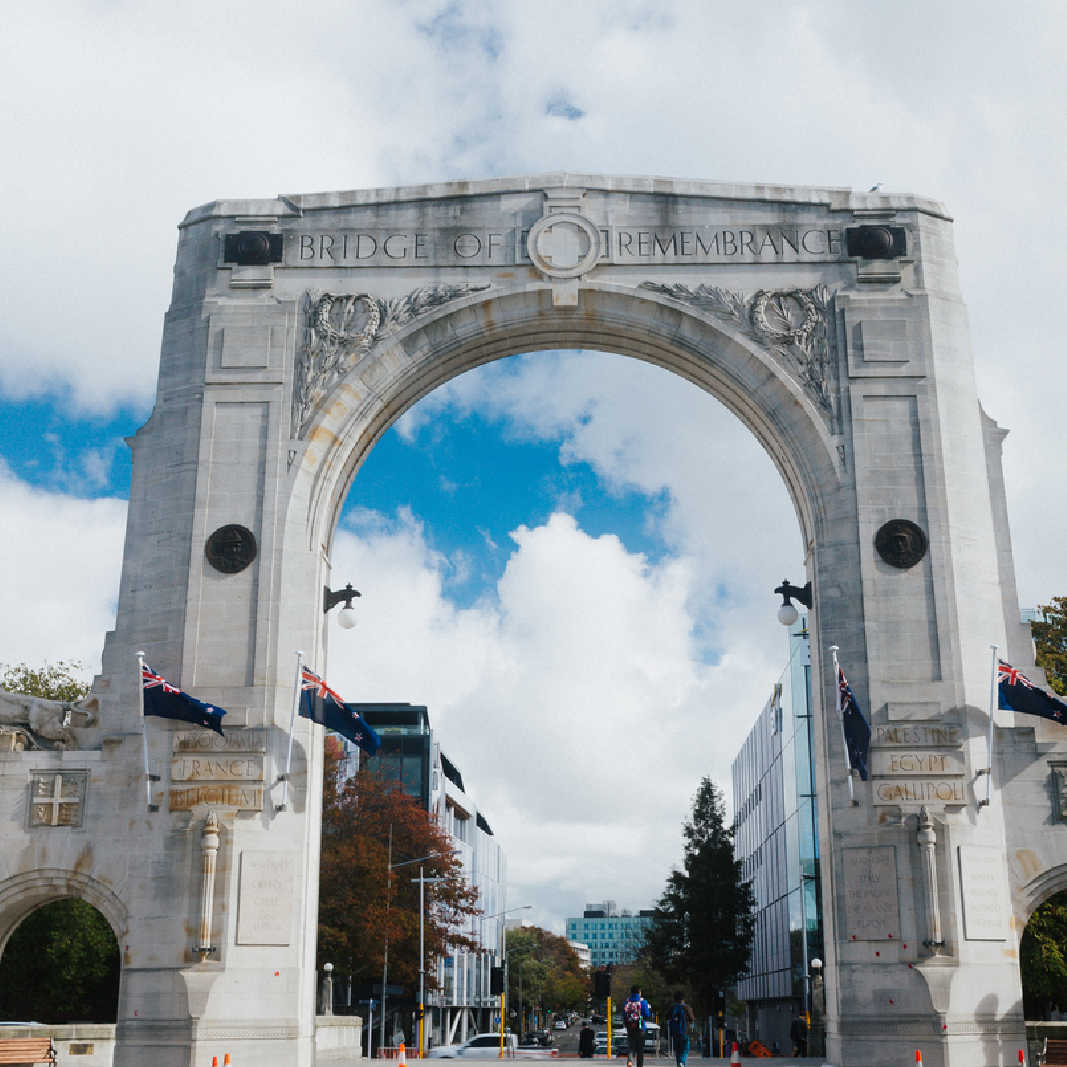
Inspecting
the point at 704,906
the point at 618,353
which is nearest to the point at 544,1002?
the point at 704,906

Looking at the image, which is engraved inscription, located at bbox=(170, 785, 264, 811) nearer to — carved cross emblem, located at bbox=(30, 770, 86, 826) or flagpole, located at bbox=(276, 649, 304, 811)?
flagpole, located at bbox=(276, 649, 304, 811)

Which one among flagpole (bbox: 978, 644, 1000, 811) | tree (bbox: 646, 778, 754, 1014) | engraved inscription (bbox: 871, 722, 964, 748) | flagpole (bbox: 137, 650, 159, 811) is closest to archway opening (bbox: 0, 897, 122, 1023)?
flagpole (bbox: 137, 650, 159, 811)

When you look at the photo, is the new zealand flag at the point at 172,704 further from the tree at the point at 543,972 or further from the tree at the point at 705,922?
the tree at the point at 543,972

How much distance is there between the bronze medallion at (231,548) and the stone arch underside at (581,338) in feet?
3.64

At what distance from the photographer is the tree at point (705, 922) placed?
6009cm

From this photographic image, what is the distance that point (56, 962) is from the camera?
35.2 m

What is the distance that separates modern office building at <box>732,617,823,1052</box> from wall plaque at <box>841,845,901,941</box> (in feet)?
50.4

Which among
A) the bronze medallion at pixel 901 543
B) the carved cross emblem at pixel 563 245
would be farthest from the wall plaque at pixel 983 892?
the carved cross emblem at pixel 563 245

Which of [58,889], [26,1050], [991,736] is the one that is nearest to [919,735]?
[991,736]

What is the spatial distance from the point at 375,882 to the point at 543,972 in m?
80.2

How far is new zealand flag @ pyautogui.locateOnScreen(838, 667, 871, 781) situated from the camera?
2012 centimetres

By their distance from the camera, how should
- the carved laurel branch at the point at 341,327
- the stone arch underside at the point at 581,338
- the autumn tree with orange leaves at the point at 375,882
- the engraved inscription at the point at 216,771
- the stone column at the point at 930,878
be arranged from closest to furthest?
the stone column at the point at 930,878
the engraved inscription at the point at 216,771
the stone arch underside at the point at 581,338
the carved laurel branch at the point at 341,327
the autumn tree with orange leaves at the point at 375,882

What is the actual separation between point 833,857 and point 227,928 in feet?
32.0

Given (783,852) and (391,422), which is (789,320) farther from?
(783,852)
